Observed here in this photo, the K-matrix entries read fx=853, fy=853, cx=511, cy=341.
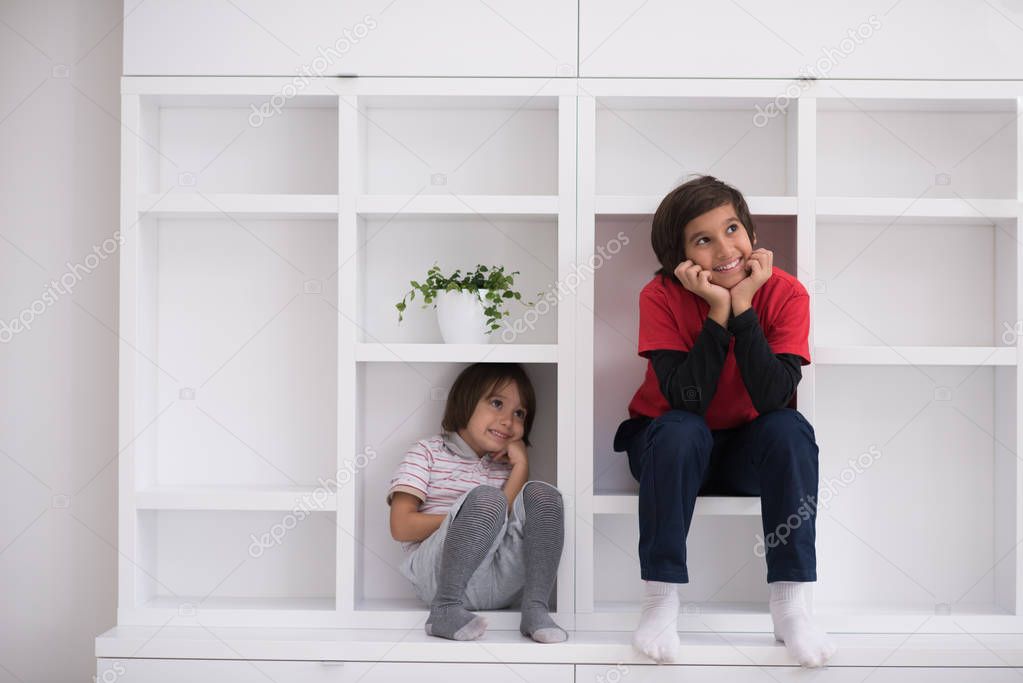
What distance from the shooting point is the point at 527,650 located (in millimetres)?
1506

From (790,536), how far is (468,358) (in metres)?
0.68

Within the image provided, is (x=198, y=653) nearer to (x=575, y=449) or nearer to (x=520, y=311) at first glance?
(x=575, y=449)

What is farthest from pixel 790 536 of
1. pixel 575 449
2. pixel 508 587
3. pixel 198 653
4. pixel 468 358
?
pixel 198 653

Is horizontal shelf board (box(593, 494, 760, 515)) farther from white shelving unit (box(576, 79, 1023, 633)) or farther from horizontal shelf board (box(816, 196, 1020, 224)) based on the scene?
horizontal shelf board (box(816, 196, 1020, 224))

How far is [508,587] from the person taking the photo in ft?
5.50

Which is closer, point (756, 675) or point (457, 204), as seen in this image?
point (756, 675)

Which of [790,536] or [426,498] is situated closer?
[790,536]

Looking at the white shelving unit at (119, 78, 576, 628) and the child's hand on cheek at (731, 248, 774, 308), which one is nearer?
the child's hand on cheek at (731, 248, 774, 308)

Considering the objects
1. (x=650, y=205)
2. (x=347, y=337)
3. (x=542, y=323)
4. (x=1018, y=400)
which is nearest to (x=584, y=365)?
(x=542, y=323)

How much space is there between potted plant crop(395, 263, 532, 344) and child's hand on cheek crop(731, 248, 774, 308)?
46 cm

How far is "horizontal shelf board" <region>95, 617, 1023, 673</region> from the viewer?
1497mm

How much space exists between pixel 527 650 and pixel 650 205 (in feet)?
2.87

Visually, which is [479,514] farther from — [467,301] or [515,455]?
[467,301]

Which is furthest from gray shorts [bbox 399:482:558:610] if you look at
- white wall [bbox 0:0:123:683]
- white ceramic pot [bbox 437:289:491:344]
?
white wall [bbox 0:0:123:683]
